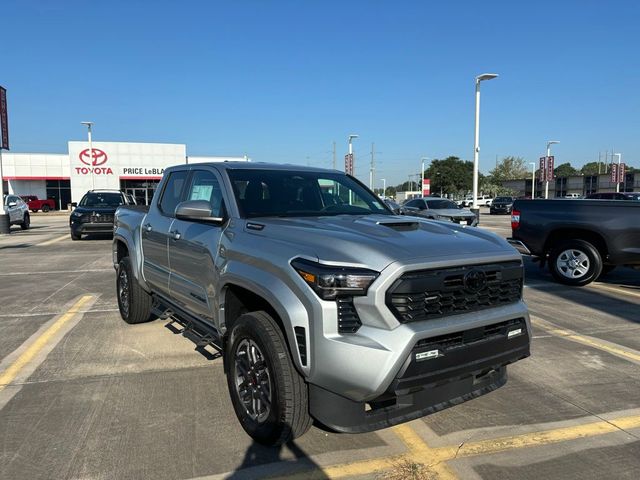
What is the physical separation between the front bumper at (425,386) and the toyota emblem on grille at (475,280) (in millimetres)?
249

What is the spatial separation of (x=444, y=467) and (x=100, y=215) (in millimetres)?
16163

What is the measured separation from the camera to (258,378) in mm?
3270

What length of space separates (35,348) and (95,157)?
40553 millimetres

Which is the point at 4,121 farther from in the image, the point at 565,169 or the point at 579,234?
the point at 565,169

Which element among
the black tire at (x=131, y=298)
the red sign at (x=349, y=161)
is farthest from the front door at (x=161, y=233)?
the red sign at (x=349, y=161)

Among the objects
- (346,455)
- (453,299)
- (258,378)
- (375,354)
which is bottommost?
(346,455)

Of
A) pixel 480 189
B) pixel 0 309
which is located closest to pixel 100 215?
pixel 0 309

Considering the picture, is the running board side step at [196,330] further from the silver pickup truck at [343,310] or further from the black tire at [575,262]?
the black tire at [575,262]

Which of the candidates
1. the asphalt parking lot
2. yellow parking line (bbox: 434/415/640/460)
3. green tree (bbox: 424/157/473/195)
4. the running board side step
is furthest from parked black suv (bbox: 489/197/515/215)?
green tree (bbox: 424/157/473/195)

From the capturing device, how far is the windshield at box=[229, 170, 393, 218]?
403cm

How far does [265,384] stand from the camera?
3215 mm

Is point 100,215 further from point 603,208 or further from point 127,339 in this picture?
point 603,208

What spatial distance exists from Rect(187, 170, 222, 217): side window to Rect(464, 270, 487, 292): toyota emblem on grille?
196cm

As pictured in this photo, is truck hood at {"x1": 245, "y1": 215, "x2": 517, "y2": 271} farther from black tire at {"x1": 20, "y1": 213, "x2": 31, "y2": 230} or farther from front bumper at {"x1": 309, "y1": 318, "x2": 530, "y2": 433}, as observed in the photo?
black tire at {"x1": 20, "y1": 213, "x2": 31, "y2": 230}
